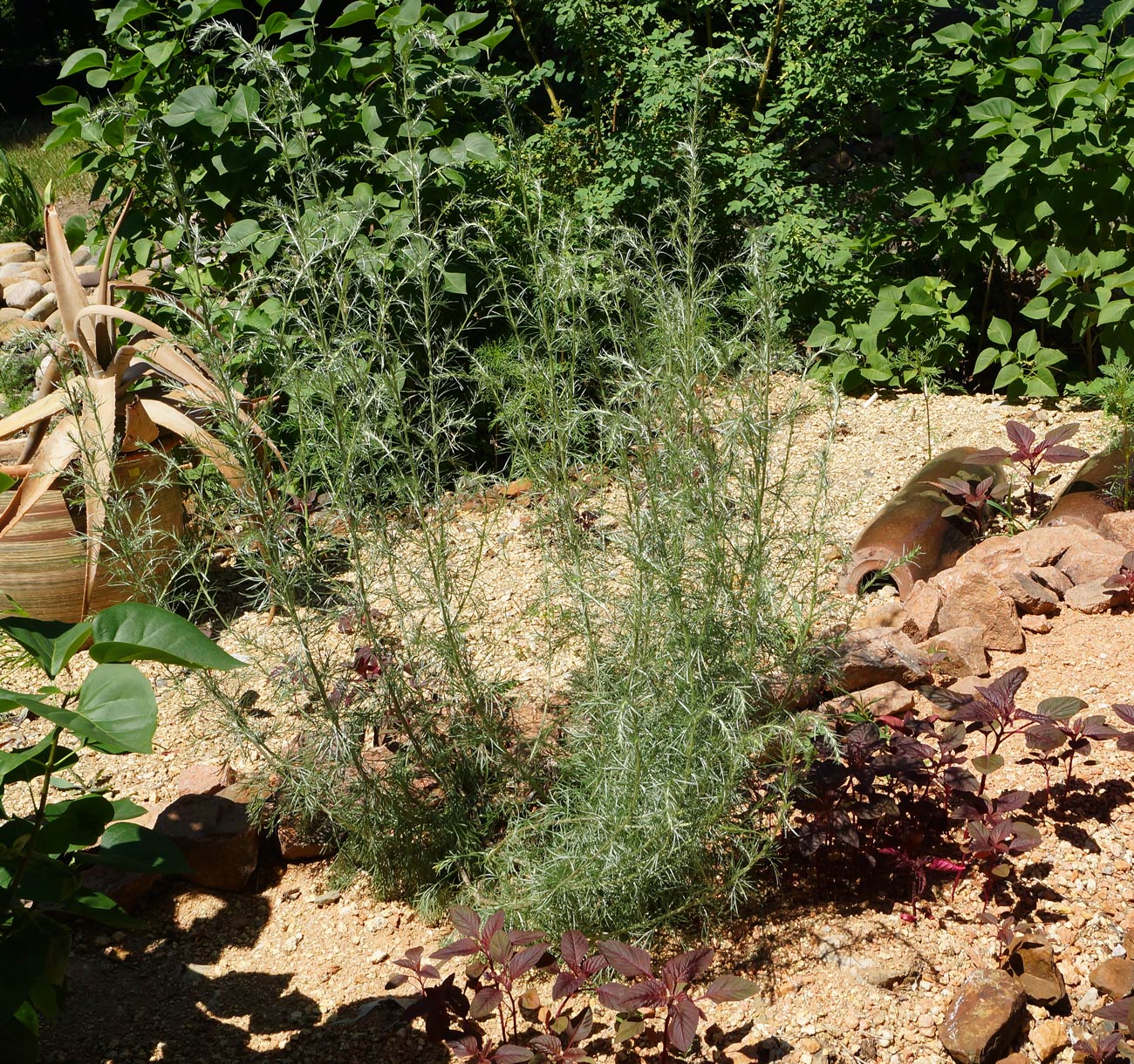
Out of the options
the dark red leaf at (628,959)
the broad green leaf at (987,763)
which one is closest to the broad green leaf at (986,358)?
the broad green leaf at (987,763)

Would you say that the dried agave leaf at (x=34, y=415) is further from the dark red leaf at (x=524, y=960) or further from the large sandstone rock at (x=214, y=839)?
the dark red leaf at (x=524, y=960)

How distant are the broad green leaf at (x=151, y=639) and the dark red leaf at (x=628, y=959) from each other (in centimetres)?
89

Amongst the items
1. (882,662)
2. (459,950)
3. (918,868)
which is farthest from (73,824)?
(882,662)

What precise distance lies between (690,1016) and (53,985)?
1.07 metres

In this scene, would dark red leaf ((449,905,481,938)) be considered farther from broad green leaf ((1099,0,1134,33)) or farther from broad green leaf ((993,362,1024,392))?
broad green leaf ((1099,0,1134,33))

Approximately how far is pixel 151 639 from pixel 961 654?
7.58 feet

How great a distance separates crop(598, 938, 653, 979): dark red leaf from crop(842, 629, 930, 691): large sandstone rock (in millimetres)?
1218

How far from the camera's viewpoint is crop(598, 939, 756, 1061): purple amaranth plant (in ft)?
6.22

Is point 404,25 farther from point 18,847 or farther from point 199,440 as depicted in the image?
point 18,847

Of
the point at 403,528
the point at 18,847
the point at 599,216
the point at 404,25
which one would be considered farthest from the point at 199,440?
the point at 599,216

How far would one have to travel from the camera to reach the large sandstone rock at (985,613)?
127 inches

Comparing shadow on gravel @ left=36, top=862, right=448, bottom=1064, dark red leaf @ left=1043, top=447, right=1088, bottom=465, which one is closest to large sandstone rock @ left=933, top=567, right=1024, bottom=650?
dark red leaf @ left=1043, top=447, right=1088, bottom=465

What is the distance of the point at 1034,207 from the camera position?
451 centimetres

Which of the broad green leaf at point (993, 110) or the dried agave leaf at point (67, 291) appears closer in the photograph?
the dried agave leaf at point (67, 291)
